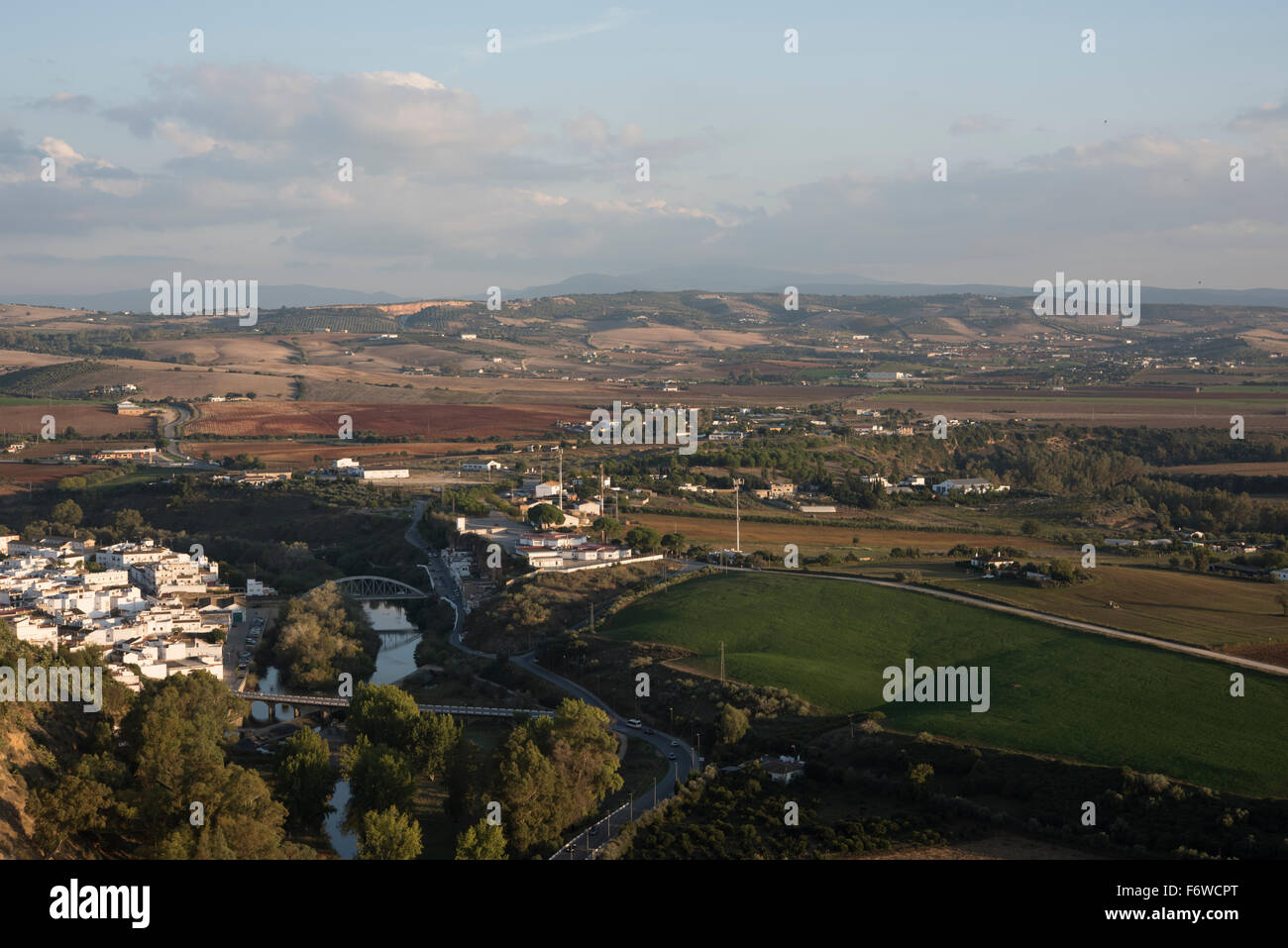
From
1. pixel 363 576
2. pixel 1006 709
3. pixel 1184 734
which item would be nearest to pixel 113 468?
pixel 363 576

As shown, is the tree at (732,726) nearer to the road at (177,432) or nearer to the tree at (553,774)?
the tree at (553,774)

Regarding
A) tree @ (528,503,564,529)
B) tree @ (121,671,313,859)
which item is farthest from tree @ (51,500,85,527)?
tree @ (121,671,313,859)

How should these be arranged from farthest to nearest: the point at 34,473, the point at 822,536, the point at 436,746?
the point at 34,473 → the point at 822,536 → the point at 436,746

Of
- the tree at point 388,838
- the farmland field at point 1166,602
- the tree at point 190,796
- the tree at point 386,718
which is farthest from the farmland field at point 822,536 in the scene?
the tree at point 388,838

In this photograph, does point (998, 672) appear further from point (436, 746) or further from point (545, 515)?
point (545, 515)

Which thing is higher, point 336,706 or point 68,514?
point 68,514

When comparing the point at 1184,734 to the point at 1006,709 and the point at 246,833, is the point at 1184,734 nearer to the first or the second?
the point at 1006,709

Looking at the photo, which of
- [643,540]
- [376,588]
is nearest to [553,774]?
[643,540]

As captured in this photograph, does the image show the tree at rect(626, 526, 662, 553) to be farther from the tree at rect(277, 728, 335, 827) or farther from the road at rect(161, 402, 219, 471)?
the road at rect(161, 402, 219, 471)
